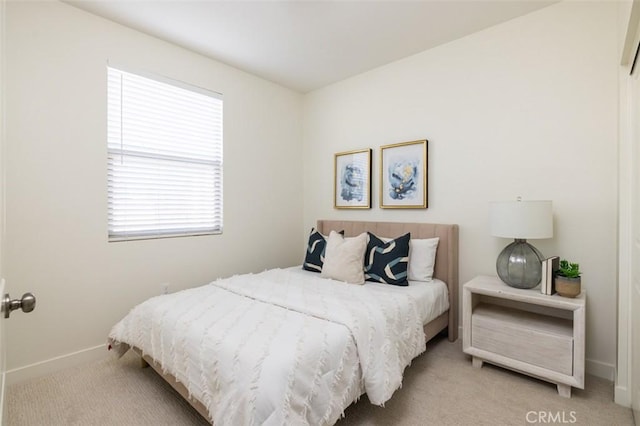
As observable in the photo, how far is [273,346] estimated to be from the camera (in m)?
1.46

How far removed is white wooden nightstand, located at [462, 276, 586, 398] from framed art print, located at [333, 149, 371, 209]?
147cm

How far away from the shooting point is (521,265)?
2.25 metres

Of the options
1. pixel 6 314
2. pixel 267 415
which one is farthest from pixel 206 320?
pixel 6 314

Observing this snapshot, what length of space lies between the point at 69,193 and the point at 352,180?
2611 mm

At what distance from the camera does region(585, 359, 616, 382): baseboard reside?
217cm

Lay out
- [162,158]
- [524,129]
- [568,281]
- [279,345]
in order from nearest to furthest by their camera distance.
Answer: [279,345], [568,281], [524,129], [162,158]

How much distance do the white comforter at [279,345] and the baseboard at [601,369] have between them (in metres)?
1.24

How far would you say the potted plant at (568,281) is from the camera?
2021 mm

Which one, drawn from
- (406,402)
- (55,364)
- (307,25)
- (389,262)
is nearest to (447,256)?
(389,262)

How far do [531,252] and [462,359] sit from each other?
3.20ft

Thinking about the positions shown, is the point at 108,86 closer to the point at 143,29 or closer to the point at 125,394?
the point at 143,29

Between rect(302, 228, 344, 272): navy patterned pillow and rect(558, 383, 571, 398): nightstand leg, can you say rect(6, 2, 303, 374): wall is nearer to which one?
rect(302, 228, 344, 272): navy patterned pillow

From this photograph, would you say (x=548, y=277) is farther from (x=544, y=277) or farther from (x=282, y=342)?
(x=282, y=342)

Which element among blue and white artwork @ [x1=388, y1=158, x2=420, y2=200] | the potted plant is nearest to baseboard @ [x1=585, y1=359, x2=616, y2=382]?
the potted plant
